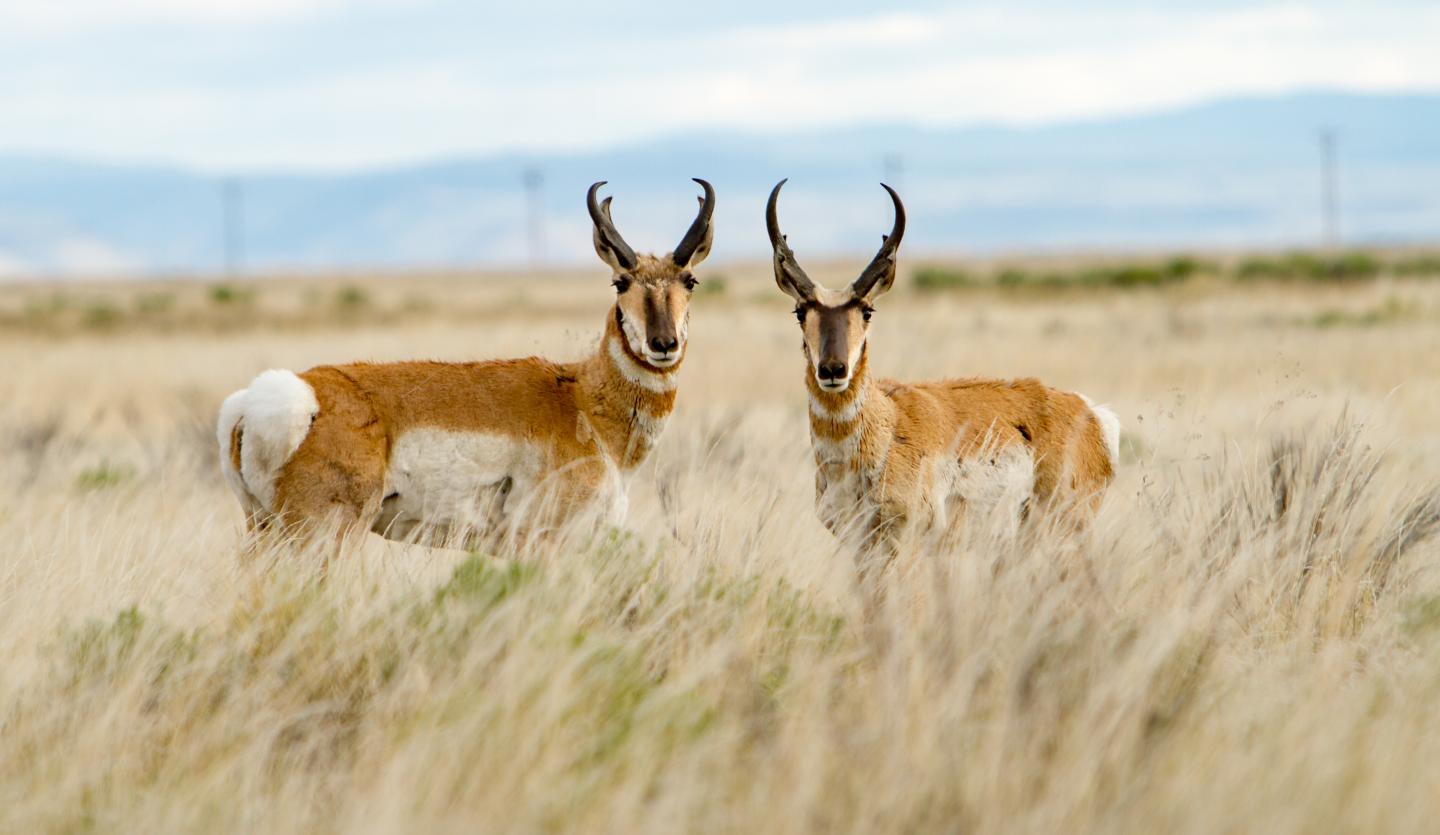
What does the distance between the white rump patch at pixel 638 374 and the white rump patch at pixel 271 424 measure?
4.45ft

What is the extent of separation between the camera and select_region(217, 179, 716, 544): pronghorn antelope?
6.46m

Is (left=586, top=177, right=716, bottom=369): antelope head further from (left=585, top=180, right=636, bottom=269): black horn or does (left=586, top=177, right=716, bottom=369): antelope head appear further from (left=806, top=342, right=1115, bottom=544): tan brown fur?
(left=806, top=342, right=1115, bottom=544): tan brown fur

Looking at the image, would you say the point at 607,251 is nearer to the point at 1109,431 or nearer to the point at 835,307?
the point at 835,307

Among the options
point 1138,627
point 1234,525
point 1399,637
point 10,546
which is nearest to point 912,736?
point 1138,627

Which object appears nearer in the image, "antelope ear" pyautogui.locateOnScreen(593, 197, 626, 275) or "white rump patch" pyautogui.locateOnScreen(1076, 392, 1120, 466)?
"antelope ear" pyautogui.locateOnScreen(593, 197, 626, 275)

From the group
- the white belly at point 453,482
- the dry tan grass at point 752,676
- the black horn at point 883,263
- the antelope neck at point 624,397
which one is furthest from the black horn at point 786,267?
the white belly at point 453,482

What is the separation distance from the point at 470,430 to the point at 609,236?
1127 mm

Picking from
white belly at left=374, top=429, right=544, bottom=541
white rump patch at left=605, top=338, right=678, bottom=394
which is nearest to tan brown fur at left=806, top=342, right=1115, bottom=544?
white rump patch at left=605, top=338, right=678, bottom=394

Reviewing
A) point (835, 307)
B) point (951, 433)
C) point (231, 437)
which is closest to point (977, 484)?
point (951, 433)

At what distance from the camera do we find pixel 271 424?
6422 millimetres

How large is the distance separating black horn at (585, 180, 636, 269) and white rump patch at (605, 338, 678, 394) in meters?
0.38

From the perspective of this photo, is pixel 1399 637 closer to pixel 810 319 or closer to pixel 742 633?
pixel 742 633

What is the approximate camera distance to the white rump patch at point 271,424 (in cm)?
642

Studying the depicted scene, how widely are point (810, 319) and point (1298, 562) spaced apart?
225 cm
